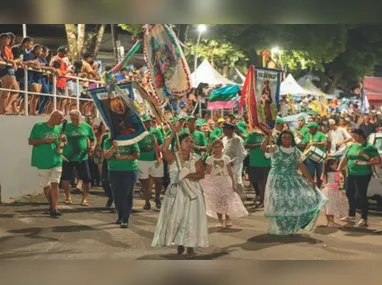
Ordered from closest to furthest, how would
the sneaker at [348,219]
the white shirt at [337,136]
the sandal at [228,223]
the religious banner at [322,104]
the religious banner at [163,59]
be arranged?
the religious banner at [163,59] < the sandal at [228,223] < the sneaker at [348,219] < the white shirt at [337,136] < the religious banner at [322,104]

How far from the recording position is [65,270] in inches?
265

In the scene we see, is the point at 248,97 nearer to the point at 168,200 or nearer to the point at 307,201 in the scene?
the point at 307,201

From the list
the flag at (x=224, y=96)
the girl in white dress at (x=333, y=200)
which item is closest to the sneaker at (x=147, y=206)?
the girl in white dress at (x=333, y=200)

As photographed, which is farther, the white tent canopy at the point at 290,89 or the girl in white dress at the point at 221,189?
the white tent canopy at the point at 290,89

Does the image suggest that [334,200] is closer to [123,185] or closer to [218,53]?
[123,185]

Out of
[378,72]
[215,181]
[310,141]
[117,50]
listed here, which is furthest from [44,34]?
[378,72]

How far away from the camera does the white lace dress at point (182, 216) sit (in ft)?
24.0

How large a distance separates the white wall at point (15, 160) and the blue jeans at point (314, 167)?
552 cm

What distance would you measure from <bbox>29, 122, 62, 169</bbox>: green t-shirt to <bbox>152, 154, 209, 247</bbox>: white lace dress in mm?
3124

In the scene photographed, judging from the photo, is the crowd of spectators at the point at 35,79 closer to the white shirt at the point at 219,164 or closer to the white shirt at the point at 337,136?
the white shirt at the point at 219,164

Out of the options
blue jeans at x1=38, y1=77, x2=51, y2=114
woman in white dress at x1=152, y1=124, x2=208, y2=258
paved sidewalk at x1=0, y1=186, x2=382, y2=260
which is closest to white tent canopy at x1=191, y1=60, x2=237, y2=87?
blue jeans at x1=38, y1=77, x2=51, y2=114

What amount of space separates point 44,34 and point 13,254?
20.4 m

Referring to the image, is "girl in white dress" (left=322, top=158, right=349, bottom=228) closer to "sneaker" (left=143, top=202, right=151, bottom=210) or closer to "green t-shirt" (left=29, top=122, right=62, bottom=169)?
"sneaker" (left=143, top=202, right=151, bottom=210)
